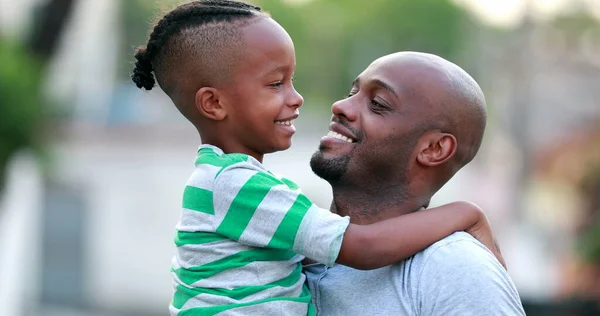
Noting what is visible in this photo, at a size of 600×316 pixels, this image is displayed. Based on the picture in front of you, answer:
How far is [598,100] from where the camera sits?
28750mm

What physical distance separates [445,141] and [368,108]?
0.86 ft

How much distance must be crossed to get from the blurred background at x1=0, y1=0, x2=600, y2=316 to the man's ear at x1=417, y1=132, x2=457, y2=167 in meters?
0.95

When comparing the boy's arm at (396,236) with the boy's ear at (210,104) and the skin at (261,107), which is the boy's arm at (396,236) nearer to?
the skin at (261,107)

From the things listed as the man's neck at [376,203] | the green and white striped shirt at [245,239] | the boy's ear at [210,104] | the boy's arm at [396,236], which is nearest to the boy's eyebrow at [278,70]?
the boy's ear at [210,104]

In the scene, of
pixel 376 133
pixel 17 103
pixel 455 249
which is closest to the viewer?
pixel 455 249

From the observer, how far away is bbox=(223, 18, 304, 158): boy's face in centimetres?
312

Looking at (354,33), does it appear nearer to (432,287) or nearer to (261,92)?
(261,92)

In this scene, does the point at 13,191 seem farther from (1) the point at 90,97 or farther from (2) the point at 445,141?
Result: (1) the point at 90,97

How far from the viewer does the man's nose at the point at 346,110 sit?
127 inches

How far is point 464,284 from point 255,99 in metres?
0.84

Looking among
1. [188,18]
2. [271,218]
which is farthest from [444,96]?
[188,18]

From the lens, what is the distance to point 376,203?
10.7 ft

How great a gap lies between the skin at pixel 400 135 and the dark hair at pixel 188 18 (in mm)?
429

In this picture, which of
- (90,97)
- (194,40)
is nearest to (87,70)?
(90,97)
